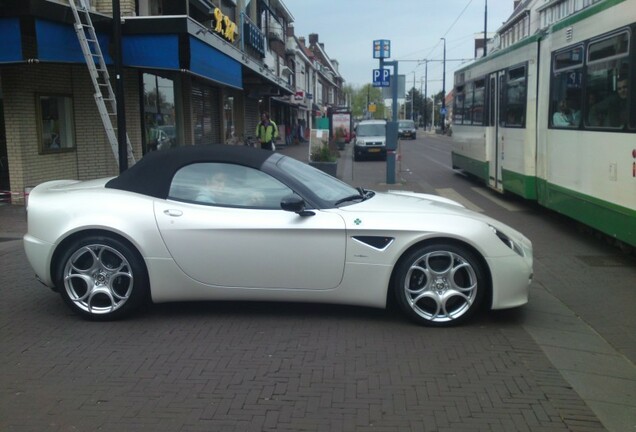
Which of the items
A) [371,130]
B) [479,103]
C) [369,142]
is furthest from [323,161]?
[371,130]

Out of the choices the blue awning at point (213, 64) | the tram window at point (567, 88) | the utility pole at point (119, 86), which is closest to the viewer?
the tram window at point (567, 88)

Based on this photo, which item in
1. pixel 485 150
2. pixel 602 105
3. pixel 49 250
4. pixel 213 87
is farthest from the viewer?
pixel 213 87

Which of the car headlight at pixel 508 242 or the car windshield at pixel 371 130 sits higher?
the car windshield at pixel 371 130

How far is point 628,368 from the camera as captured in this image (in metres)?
4.37

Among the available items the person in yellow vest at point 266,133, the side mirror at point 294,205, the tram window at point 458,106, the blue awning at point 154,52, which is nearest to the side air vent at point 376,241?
the side mirror at point 294,205

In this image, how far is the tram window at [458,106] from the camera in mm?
17138

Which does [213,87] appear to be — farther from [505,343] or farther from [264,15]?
[505,343]

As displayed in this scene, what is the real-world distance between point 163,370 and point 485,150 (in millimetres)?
11378

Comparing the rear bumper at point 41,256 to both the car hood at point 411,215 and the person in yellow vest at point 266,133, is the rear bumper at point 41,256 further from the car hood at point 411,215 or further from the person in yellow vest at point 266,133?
the person in yellow vest at point 266,133

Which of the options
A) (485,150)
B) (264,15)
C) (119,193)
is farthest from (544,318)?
(264,15)

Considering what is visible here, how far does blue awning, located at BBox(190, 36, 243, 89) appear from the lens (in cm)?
1358

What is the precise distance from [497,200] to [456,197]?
2.97ft

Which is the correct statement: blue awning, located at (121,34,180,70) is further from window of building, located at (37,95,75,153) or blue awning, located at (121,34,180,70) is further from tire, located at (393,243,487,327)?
tire, located at (393,243,487,327)

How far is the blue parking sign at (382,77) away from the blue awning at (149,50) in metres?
5.91
